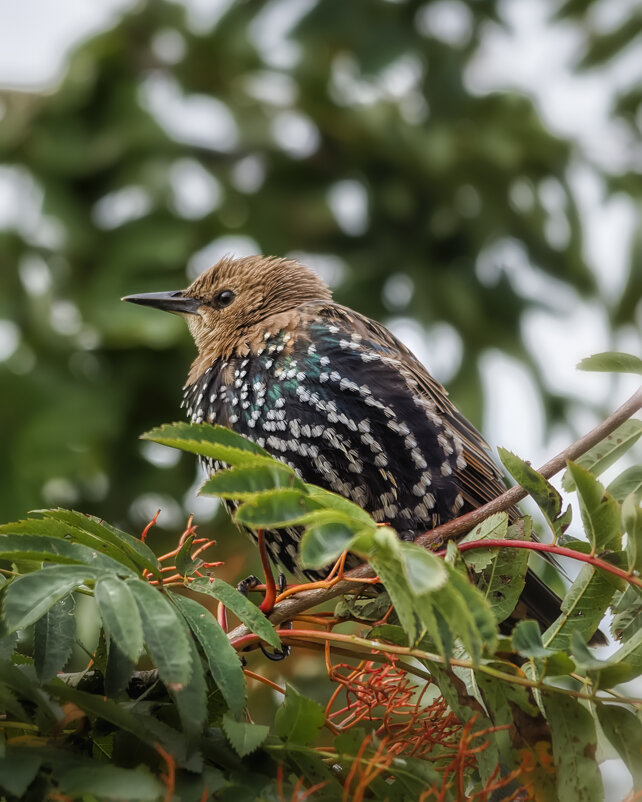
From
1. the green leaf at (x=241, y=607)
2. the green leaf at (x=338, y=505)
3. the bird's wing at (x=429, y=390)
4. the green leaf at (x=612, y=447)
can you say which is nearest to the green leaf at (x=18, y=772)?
the green leaf at (x=241, y=607)

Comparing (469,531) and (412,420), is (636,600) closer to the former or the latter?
(469,531)

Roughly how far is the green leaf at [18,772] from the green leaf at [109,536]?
359 mm

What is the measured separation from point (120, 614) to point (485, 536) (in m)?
0.69

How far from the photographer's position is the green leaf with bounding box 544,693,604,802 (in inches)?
64.2

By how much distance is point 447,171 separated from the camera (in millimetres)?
5523

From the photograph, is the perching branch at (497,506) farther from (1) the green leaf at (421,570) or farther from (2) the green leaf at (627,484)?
(1) the green leaf at (421,570)

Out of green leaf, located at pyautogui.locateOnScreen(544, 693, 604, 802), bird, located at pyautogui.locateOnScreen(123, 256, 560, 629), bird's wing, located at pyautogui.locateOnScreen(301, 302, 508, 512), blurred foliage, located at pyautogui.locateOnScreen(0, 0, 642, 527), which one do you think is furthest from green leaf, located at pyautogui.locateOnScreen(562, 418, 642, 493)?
blurred foliage, located at pyautogui.locateOnScreen(0, 0, 642, 527)

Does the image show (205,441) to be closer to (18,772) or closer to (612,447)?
(18,772)

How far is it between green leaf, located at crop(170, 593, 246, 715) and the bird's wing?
4.27ft

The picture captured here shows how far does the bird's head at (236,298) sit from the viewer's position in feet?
10.3

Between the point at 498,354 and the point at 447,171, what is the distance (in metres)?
1.02

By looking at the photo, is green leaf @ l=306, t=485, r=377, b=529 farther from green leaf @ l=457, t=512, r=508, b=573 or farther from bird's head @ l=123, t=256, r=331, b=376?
bird's head @ l=123, t=256, r=331, b=376

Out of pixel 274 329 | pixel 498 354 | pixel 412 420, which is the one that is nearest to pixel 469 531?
pixel 412 420

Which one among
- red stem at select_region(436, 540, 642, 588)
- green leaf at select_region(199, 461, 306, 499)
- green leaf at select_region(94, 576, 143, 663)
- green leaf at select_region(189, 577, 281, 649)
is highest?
green leaf at select_region(199, 461, 306, 499)
